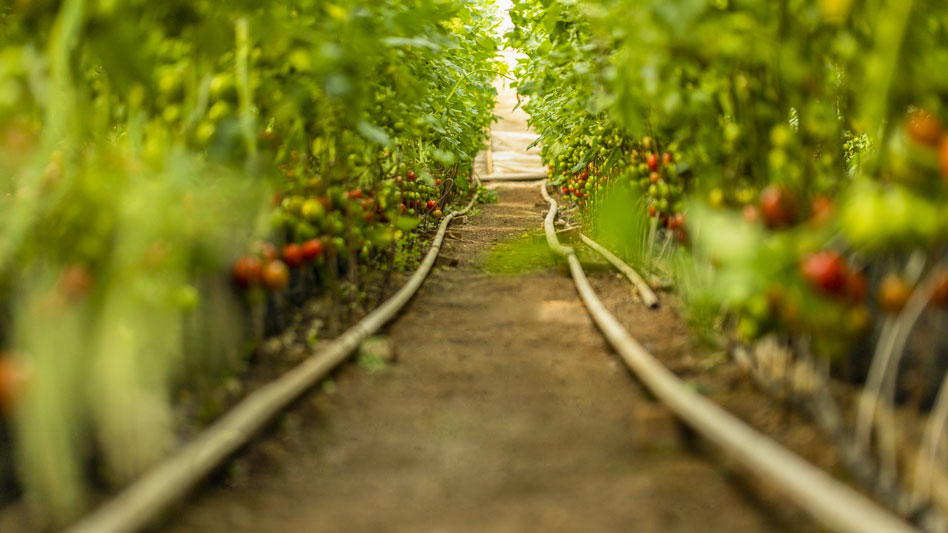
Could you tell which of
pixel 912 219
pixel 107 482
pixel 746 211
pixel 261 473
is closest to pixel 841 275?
pixel 912 219

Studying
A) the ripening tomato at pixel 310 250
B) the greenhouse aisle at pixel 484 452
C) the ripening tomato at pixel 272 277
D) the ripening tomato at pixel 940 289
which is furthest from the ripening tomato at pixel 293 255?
the ripening tomato at pixel 940 289

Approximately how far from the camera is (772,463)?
1771 mm

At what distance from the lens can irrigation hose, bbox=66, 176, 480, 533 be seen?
164cm

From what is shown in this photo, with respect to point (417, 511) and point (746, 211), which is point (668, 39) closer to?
point (746, 211)

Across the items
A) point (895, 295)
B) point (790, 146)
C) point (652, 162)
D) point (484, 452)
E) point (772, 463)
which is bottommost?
point (484, 452)

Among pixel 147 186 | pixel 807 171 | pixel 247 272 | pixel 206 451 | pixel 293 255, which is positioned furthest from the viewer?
pixel 293 255

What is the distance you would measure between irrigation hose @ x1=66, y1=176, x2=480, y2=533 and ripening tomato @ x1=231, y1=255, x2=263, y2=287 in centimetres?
34

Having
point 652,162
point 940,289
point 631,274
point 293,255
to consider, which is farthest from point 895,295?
point 631,274

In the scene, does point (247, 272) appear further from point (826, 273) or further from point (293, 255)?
point (826, 273)

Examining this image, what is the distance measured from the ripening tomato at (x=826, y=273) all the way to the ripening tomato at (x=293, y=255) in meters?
1.85

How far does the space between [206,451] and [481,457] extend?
740 millimetres

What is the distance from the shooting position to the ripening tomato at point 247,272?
8.50 ft

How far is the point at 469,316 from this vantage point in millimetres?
4160

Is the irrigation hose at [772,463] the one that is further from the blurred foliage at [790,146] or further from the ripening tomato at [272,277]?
the ripening tomato at [272,277]
